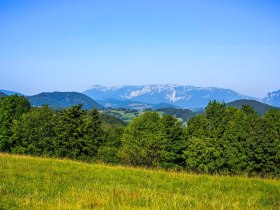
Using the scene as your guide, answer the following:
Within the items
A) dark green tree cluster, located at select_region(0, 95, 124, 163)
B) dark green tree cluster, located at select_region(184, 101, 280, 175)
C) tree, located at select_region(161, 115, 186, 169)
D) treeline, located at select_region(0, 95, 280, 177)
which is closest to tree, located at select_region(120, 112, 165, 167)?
treeline, located at select_region(0, 95, 280, 177)

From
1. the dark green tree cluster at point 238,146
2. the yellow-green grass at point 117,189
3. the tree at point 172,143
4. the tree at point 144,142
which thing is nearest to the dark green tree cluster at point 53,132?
the tree at point 144,142

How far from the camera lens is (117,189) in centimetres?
1429

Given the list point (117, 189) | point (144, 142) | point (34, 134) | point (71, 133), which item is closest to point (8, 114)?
point (34, 134)

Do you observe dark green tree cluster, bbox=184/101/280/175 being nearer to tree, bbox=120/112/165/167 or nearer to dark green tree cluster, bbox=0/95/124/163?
tree, bbox=120/112/165/167

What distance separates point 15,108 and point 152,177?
6614cm

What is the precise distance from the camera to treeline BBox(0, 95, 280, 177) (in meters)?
64.2

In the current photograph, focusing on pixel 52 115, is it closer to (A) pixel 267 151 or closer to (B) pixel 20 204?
(A) pixel 267 151

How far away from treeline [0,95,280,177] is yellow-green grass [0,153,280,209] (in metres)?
45.1

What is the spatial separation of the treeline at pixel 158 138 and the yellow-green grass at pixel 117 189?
148 feet

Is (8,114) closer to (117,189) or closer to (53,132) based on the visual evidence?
(53,132)

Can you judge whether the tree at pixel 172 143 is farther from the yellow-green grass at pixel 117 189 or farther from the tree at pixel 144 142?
the yellow-green grass at pixel 117 189

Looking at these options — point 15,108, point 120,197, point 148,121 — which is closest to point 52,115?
point 15,108

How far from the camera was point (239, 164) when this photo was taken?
62.8 meters

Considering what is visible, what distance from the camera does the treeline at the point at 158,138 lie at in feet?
211
